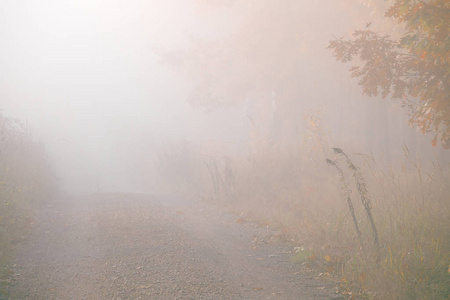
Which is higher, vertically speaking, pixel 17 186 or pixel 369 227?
pixel 17 186

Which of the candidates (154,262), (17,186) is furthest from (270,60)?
(154,262)

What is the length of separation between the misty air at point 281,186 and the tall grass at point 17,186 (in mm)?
56

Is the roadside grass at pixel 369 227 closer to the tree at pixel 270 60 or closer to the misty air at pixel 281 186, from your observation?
the misty air at pixel 281 186

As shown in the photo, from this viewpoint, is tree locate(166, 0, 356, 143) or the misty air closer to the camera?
the misty air

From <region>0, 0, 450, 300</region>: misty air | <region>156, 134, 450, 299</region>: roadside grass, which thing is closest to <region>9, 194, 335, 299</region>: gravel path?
<region>0, 0, 450, 300</region>: misty air

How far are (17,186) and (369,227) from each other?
902cm

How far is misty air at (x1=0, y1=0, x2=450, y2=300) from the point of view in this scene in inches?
198

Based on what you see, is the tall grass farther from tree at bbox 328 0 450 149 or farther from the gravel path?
tree at bbox 328 0 450 149

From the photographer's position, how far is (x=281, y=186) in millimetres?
11938

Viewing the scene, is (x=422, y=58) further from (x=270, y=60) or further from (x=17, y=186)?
(x=270, y=60)

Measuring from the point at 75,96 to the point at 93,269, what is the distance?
57.7m

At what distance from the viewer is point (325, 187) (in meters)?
10.2

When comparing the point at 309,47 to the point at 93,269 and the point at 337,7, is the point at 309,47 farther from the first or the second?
the point at 93,269

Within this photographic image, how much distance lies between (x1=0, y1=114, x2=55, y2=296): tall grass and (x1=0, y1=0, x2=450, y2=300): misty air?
56mm
